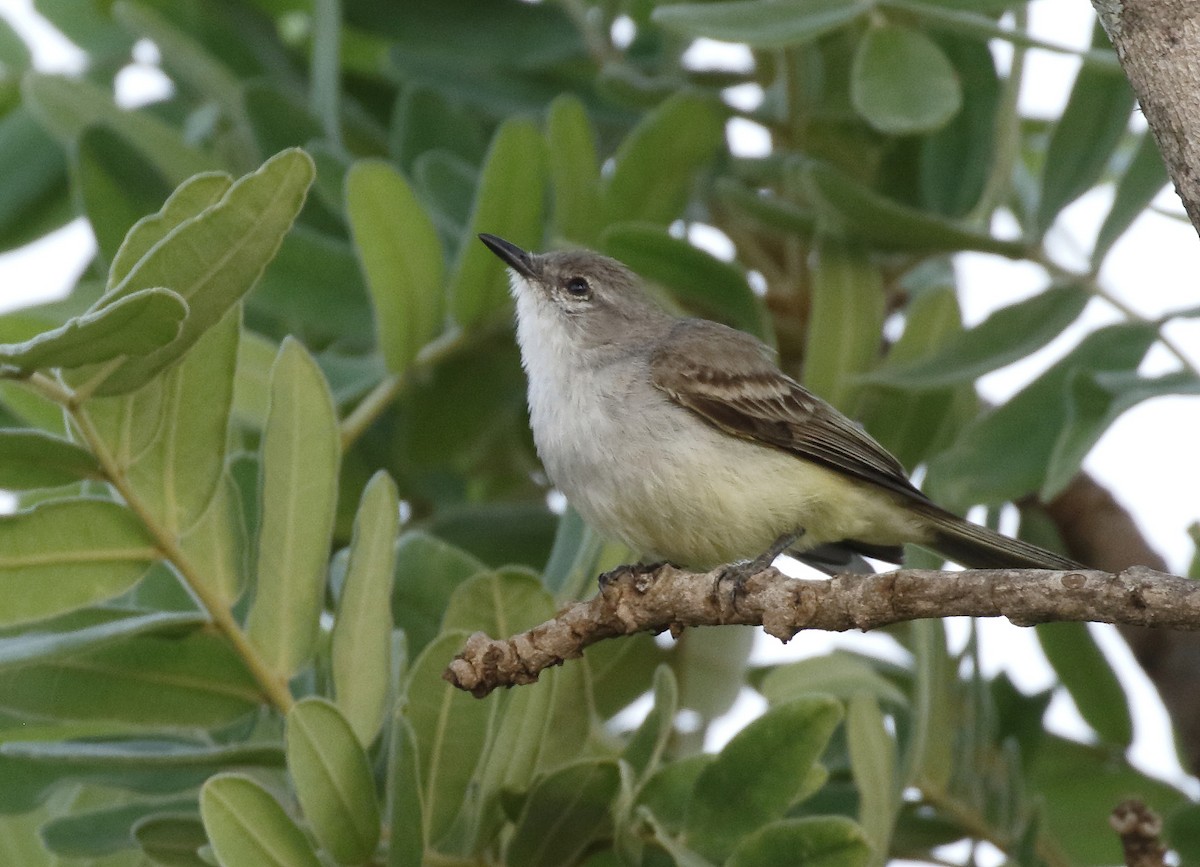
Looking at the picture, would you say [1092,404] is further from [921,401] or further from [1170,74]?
[1170,74]

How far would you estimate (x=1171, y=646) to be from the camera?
452cm

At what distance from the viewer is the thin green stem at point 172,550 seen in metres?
2.94

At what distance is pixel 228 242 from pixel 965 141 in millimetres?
2608

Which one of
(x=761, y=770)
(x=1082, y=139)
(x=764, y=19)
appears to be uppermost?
(x=764, y=19)

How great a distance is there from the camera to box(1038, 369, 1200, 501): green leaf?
368 centimetres

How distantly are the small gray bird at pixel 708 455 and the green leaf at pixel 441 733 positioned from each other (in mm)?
941

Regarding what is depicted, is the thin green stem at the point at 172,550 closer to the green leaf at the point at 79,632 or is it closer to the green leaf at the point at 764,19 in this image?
the green leaf at the point at 79,632

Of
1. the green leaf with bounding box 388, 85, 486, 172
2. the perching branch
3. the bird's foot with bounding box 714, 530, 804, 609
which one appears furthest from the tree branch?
the green leaf with bounding box 388, 85, 486, 172

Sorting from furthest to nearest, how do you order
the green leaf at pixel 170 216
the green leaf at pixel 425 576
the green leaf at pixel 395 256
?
the green leaf at pixel 395 256, the green leaf at pixel 425 576, the green leaf at pixel 170 216

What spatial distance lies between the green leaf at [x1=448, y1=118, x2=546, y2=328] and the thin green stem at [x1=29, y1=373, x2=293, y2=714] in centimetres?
140

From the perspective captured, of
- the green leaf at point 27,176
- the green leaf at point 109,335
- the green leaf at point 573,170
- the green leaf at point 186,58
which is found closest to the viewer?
the green leaf at point 109,335

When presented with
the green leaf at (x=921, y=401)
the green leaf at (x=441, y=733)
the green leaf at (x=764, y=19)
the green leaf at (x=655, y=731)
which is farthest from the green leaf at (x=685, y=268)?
the green leaf at (x=441, y=733)

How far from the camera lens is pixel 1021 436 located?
4.00 m

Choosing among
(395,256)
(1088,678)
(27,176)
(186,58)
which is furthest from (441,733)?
(27,176)
